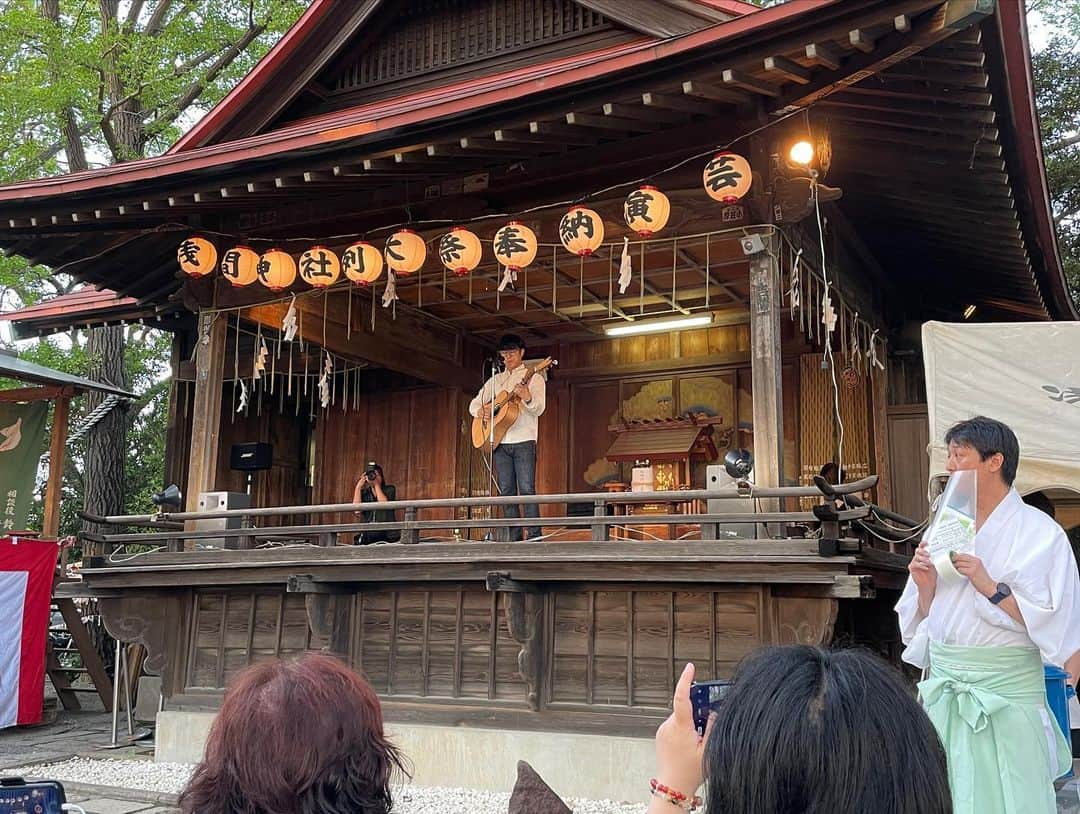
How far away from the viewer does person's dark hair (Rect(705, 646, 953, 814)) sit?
50.6 inches

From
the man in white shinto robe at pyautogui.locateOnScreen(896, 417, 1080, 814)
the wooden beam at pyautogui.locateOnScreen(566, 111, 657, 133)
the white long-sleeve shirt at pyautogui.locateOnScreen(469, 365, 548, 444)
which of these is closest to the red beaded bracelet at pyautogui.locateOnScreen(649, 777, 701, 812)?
the man in white shinto robe at pyautogui.locateOnScreen(896, 417, 1080, 814)

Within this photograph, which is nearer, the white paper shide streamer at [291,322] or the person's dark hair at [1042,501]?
the white paper shide streamer at [291,322]

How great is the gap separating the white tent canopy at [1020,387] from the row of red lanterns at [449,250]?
1759 millimetres

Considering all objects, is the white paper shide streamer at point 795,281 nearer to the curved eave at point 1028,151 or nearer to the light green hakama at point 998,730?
the curved eave at point 1028,151

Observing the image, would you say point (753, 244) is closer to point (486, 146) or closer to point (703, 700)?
point (486, 146)

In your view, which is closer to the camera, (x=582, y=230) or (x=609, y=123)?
(x=609, y=123)

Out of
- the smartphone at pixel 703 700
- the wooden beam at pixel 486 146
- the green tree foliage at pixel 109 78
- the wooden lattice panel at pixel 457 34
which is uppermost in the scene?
the green tree foliage at pixel 109 78

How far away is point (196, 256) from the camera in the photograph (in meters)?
8.35

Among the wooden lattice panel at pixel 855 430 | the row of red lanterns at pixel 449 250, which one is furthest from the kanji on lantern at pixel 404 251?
the wooden lattice panel at pixel 855 430

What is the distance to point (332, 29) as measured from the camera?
9.46 m

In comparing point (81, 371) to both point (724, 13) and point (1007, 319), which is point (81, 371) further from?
point (1007, 319)

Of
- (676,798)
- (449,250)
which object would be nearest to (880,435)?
(449,250)

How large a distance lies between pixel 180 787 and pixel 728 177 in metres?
6.06

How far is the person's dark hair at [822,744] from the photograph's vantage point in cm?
129
